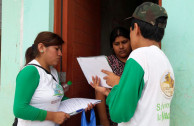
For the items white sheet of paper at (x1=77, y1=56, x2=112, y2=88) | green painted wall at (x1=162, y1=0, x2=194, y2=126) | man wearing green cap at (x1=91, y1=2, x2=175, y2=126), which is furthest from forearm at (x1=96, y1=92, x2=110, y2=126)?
man wearing green cap at (x1=91, y1=2, x2=175, y2=126)

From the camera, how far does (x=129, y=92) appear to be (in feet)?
2.73

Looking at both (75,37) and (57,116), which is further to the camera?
(75,37)

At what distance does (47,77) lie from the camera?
1.31 metres

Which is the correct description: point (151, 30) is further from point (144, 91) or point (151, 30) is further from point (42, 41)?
point (42, 41)

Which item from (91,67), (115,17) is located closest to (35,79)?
(91,67)

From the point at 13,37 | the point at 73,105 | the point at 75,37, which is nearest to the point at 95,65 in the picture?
the point at 73,105

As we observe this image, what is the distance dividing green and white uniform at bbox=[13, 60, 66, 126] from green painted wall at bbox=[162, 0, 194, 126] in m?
1.02

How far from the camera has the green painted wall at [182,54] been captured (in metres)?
1.27

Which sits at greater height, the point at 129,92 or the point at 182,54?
the point at 182,54

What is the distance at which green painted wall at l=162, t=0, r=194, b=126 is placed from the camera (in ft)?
4.17

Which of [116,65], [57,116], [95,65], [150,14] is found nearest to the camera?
[150,14]

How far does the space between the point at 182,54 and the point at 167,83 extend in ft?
1.73

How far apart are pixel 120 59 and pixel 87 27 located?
90 cm

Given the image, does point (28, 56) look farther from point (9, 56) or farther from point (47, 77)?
point (9, 56)
